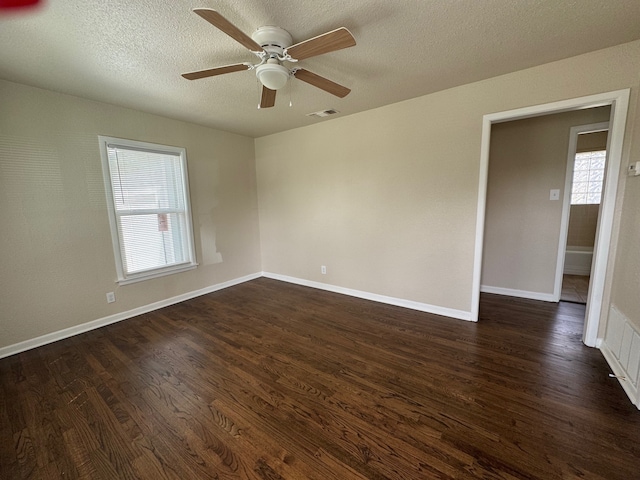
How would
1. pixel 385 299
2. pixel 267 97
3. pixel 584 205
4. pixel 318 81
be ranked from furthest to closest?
pixel 584 205, pixel 385 299, pixel 267 97, pixel 318 81

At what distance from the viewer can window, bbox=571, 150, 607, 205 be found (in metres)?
4.45

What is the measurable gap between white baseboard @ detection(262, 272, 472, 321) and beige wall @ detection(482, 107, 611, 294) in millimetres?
1234

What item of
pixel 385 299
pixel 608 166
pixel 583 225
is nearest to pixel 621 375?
pixel 608 166

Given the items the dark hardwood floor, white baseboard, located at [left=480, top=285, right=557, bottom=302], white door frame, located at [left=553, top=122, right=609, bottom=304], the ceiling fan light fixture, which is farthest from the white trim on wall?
the ceiling fan light fixture

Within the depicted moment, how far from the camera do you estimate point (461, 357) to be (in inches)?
85.6

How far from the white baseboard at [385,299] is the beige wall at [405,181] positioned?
8 centimetres

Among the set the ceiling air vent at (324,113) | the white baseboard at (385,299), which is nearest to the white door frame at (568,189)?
the white baseboard at (385,299)

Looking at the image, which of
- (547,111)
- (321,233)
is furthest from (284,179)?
(547,111)

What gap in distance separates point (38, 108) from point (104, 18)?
5.46 feet

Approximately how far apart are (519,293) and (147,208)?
16.9 ft

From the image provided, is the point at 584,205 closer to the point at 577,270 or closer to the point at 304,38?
the point at 577,270

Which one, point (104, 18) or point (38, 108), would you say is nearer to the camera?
point (104, 18)

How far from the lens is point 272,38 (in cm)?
169

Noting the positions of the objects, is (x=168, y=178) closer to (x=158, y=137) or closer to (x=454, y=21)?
(x=158, y=137)
